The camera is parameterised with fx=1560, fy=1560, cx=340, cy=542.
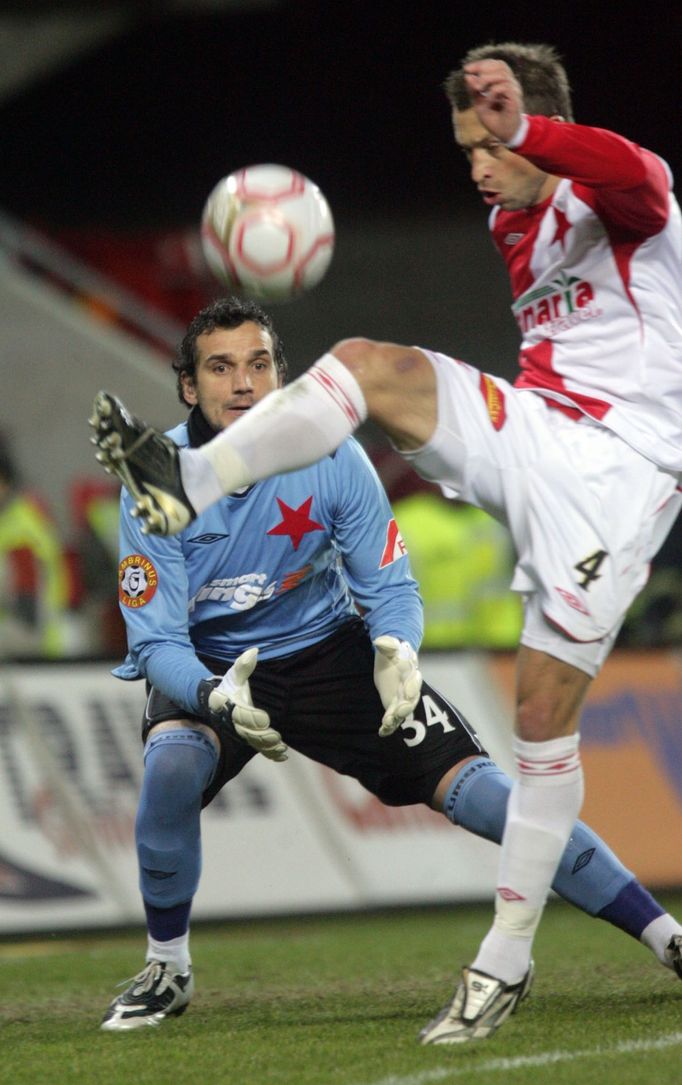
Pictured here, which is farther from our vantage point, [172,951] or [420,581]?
[420,581]

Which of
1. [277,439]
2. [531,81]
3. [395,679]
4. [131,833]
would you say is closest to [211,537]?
[395,679]

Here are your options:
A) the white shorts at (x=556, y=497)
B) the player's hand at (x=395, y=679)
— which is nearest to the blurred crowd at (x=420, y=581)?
the player's hand at (x=395, y=679)

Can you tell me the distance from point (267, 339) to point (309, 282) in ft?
1.39

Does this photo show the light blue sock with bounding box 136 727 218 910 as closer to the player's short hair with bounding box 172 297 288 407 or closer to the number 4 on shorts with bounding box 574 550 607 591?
the player's short hair with bounding box 172 297 288 407

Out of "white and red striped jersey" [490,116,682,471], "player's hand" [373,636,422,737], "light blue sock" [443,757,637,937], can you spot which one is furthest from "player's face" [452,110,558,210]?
"light blue sock" [443,757,637,937]

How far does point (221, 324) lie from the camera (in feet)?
15.6

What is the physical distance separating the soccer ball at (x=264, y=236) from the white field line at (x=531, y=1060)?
6.86 feet

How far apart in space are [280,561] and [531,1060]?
1.66 metres

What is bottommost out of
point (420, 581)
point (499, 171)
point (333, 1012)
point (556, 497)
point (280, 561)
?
point (420, 581)

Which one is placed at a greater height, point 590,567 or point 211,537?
point 590,567

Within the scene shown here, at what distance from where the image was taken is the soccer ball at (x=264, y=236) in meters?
4.26

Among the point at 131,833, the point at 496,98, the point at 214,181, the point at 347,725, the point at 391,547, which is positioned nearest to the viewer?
the point at 496,98

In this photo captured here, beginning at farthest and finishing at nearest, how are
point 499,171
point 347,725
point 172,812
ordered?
point 347,725 < point 172,812 < point 499,171

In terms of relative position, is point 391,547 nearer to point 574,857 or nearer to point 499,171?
point 574,857
